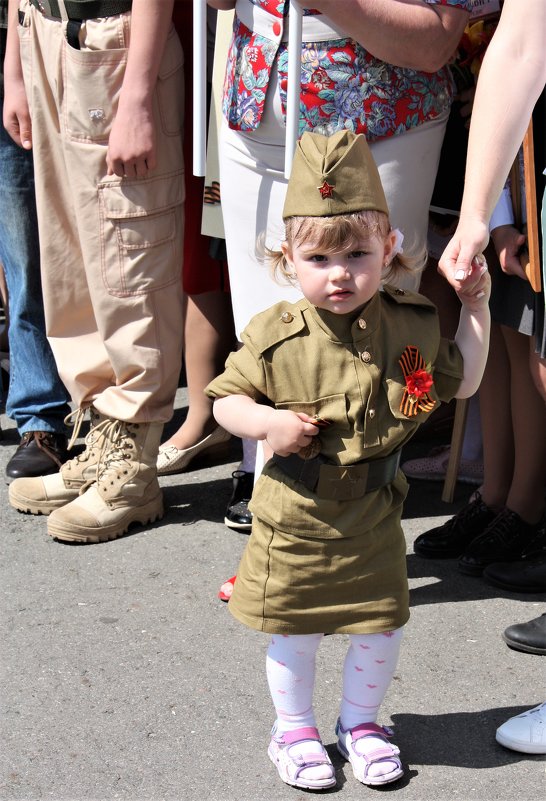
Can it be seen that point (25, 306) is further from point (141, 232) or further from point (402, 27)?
point (402, 27)

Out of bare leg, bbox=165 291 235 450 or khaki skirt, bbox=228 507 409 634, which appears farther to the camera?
bare leg, bbox=165 291 235 450

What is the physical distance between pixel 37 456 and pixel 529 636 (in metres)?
2.01

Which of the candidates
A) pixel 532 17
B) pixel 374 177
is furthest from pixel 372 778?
pixel 532 17

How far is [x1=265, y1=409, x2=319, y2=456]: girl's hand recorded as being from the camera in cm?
213

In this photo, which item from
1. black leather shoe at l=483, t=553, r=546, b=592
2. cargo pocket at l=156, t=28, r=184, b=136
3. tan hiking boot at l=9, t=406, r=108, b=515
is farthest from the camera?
tan hiking boot at l=9, t=406, r=108, b=515

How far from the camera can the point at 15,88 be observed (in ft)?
12.7

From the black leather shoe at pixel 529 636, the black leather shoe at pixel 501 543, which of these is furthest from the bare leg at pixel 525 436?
the black leather shoe at pixel 529 636

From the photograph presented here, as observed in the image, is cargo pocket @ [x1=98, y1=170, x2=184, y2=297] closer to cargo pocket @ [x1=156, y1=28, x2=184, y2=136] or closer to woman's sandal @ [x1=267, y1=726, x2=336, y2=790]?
cargo pocket @ [x1=156, y1=28, x2=184, y2=136]

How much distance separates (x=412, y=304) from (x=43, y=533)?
1850mm

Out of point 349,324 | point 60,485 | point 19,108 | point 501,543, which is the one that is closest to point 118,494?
point 60,485

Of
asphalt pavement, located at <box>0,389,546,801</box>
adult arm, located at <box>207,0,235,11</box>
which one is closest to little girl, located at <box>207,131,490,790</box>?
asphalt pavement, located at <box>0,389,546,801</box>

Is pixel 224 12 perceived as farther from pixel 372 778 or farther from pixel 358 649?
pixel 372 778

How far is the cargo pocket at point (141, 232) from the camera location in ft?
11.4

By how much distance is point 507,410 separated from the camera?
3422 mm
